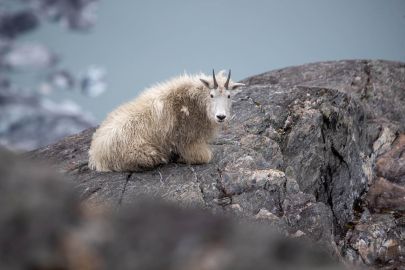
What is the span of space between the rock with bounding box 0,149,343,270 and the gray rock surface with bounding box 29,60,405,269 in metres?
4.83

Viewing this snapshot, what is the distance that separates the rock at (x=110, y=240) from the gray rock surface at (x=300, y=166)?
4.83 metres

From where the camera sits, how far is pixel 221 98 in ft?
29.8

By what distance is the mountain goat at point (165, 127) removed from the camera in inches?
352

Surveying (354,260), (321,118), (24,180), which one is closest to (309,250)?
(24,180)

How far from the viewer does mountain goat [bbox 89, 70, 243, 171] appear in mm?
8953

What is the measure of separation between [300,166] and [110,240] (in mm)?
9658

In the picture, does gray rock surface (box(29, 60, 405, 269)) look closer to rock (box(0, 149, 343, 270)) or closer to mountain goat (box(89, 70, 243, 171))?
mountain goat (box(89, 70, 243, 171))

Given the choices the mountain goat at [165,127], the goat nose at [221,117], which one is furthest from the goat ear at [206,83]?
the goat nose at [221,117]

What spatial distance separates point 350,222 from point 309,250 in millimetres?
10401

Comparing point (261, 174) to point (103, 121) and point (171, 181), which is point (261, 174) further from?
point (103, 121)

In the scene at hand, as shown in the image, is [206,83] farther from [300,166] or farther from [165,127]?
[300,166]

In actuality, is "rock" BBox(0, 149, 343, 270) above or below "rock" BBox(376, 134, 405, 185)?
above

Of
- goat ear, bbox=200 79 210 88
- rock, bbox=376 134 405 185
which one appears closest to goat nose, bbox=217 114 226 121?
goat ear, bbox=200 79 210 88

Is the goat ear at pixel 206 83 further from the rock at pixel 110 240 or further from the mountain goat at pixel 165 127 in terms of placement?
the rock at pixel 110 240
